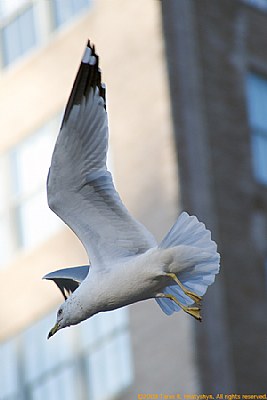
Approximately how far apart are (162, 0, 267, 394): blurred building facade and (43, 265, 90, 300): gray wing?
6842 mm

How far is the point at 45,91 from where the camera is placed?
18.0 meters

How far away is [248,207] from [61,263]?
2.09m

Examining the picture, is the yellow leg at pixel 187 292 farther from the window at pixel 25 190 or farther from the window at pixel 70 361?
the window at pixel 25 190

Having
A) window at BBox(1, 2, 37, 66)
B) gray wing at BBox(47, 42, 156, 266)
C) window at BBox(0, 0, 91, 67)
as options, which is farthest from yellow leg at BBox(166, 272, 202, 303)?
window at BBox(1, 2, 37, 66)

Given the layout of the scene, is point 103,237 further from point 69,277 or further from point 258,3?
point 258,3

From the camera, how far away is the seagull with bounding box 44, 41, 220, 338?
7.50 m

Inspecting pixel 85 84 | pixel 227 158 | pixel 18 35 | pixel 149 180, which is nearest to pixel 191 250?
pixel 85 84

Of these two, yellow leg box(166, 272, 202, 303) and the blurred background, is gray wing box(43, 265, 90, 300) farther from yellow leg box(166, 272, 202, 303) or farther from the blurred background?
the blurred background

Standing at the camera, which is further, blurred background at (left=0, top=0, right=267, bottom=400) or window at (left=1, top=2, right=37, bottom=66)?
window at (left=1, top=2, right=37, bottom=66)

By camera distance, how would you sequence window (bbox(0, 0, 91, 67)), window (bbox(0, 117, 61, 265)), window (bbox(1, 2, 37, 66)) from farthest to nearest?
window (bbox(1, 2, 37, 66))
window (bbox(0, 0, 91, 67))
window (bbox(0, 117, 61, 265))

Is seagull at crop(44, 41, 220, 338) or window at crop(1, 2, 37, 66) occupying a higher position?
window at crop(1, 2, 37, 66)

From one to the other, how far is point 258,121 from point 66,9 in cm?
261

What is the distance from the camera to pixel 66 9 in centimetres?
1822

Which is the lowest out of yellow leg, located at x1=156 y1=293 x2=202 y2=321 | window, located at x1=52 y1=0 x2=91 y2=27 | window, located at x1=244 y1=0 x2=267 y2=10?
yellow leg, located at x1=156 y1=293 x2=202 y2=321
